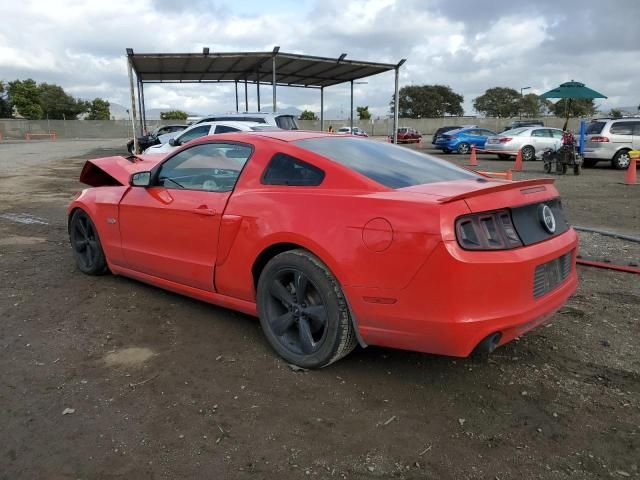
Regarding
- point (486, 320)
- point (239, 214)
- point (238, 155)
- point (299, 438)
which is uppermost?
point (238, 155)

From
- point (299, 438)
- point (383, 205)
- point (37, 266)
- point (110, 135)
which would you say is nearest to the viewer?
point (299, 438)

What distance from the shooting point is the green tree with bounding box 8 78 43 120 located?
7319cm

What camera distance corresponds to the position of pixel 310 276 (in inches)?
119

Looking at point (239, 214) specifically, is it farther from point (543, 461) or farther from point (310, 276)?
point (543, 461)

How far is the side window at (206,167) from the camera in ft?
12.1

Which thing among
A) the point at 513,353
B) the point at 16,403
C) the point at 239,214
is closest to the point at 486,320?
the point at 513,353

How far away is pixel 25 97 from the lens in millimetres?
73812

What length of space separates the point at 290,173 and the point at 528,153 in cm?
1983

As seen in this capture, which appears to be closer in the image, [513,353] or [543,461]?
[543,461]

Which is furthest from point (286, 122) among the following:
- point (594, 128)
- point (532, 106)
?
point (532, 106)

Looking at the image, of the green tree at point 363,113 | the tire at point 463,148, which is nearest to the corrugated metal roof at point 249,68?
the tire at point 463,148

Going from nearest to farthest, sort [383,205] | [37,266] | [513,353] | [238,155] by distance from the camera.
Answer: [383,205] < [513,353] < [238,155] < [37,266]

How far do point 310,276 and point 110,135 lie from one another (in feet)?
205

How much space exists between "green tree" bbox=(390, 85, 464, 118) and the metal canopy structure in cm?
7380
